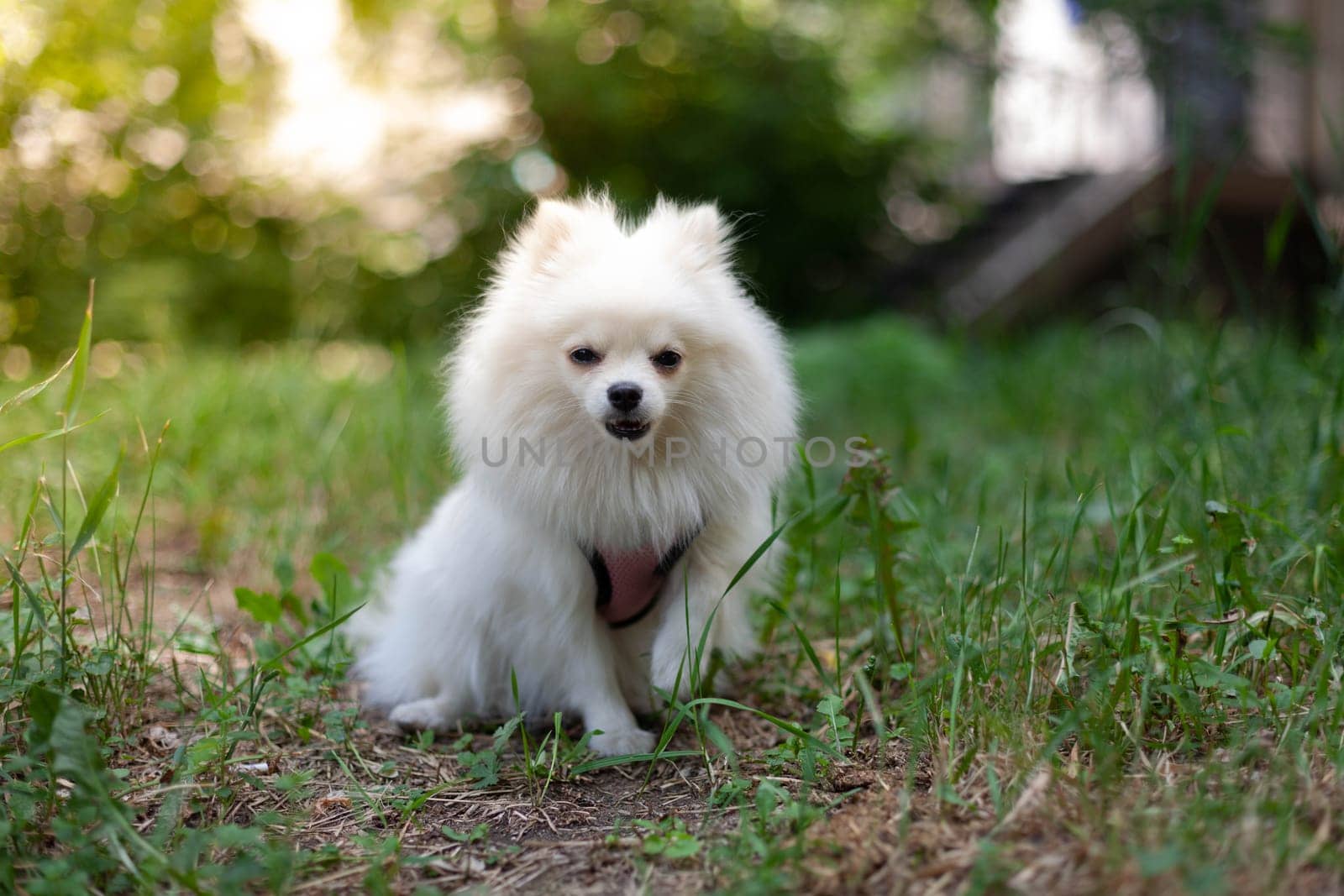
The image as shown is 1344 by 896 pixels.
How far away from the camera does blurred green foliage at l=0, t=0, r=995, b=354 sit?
6.37 m

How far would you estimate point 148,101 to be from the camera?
663 centimetres

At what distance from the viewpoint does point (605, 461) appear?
8.10 feet

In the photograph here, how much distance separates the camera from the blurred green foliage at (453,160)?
20.9ft

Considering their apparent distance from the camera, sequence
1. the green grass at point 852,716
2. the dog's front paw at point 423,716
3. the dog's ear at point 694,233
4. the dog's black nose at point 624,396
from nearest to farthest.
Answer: the green grass at point 852,716, the dog's black nose at point 624,396, the dog's ear at point 694,233, the dog's front paw at point 423,716

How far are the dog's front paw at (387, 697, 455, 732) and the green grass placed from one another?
0.28ft

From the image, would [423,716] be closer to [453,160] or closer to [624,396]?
[624,396]

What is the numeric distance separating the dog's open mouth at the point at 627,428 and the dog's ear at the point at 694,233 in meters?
0.48

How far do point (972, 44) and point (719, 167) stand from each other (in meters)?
2.19

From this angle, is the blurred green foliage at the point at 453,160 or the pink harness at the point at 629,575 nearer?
the pink harness at the point at 629,575

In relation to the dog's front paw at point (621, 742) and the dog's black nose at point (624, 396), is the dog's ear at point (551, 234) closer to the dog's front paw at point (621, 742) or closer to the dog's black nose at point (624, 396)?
the dog's black nose at point (624, 396)

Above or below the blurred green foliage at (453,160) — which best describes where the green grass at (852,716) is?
below

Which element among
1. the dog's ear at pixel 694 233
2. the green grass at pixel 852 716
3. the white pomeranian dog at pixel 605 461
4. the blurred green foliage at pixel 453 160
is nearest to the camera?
the green grass at pixel 852 716

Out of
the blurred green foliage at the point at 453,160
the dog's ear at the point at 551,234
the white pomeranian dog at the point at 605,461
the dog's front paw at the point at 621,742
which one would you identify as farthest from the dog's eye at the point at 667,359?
the blurred green foliage at the point at 453,160

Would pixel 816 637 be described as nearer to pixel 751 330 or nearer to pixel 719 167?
pixel 751 330
